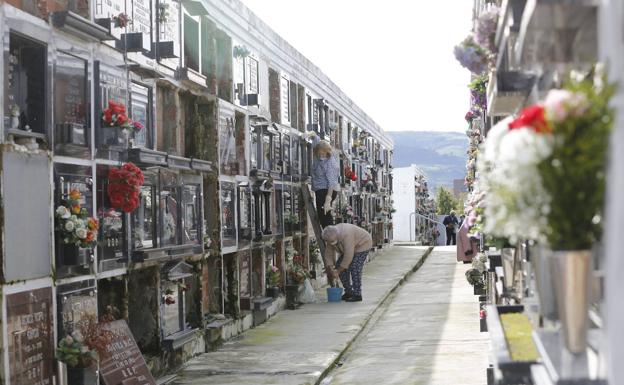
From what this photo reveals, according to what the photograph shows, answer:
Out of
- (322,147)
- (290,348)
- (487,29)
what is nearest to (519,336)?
(487,29)

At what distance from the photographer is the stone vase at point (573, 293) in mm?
2996

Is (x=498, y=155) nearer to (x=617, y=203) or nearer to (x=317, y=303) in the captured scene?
(x=617, y=203)

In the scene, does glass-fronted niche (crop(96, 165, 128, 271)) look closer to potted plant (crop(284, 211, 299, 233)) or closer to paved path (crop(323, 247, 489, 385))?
paved path (crop(323, 247, 489, 385))

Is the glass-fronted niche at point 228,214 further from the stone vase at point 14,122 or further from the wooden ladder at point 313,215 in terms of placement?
the stone vase at point 14,122

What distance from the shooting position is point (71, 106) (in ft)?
25.4

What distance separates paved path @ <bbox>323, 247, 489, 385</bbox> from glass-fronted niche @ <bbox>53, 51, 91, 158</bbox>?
3405 millimetres

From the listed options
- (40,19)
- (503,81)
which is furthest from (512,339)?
(40,19)

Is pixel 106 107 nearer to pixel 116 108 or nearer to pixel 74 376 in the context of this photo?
pixel 116 108

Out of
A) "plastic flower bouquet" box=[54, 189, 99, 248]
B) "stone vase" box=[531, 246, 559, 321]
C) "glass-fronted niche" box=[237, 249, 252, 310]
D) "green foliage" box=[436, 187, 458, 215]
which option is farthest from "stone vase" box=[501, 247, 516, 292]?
"green foliage" box=[436, 187, 458, 215]

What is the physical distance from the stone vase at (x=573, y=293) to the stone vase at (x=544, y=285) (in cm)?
18

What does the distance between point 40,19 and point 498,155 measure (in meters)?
4.89

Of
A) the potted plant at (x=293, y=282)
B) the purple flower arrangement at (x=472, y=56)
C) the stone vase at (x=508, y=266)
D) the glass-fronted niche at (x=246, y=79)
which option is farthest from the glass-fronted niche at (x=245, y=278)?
the purple flower arrangement at (x=472, y=56)

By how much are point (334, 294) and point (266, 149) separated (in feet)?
9.04

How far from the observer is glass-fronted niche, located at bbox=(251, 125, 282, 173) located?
14234 millimetres
